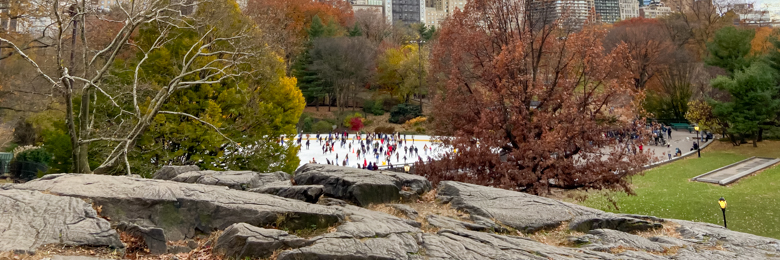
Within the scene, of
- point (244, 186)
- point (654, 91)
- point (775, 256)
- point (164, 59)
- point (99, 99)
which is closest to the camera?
point (775, 256)

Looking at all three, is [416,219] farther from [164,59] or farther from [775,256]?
[164,59]

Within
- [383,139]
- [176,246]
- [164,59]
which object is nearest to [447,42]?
[164,59]

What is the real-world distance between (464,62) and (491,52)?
1.49 m

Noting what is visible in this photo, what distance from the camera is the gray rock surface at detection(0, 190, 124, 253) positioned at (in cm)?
498

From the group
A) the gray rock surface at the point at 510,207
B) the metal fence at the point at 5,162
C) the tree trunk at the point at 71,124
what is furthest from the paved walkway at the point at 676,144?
the metal fence at the point at 5,162

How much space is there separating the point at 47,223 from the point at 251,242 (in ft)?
7.68

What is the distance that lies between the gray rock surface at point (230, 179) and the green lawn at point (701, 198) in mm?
11627

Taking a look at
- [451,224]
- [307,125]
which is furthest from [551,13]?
[307,125]

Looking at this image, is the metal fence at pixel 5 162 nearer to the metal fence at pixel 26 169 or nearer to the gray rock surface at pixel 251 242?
the metal fence at pixel 26 169

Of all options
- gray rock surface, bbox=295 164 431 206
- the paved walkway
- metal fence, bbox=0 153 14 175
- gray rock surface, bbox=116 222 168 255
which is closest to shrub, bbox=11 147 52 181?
metal fence, bbox=0 153 14 175

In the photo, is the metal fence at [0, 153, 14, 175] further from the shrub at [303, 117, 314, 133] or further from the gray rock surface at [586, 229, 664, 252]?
the shrub at [303, 117, 314, 133]

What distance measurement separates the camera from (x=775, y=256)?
309 inches

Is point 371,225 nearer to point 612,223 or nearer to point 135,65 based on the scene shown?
point 612,223

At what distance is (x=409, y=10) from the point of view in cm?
16900
